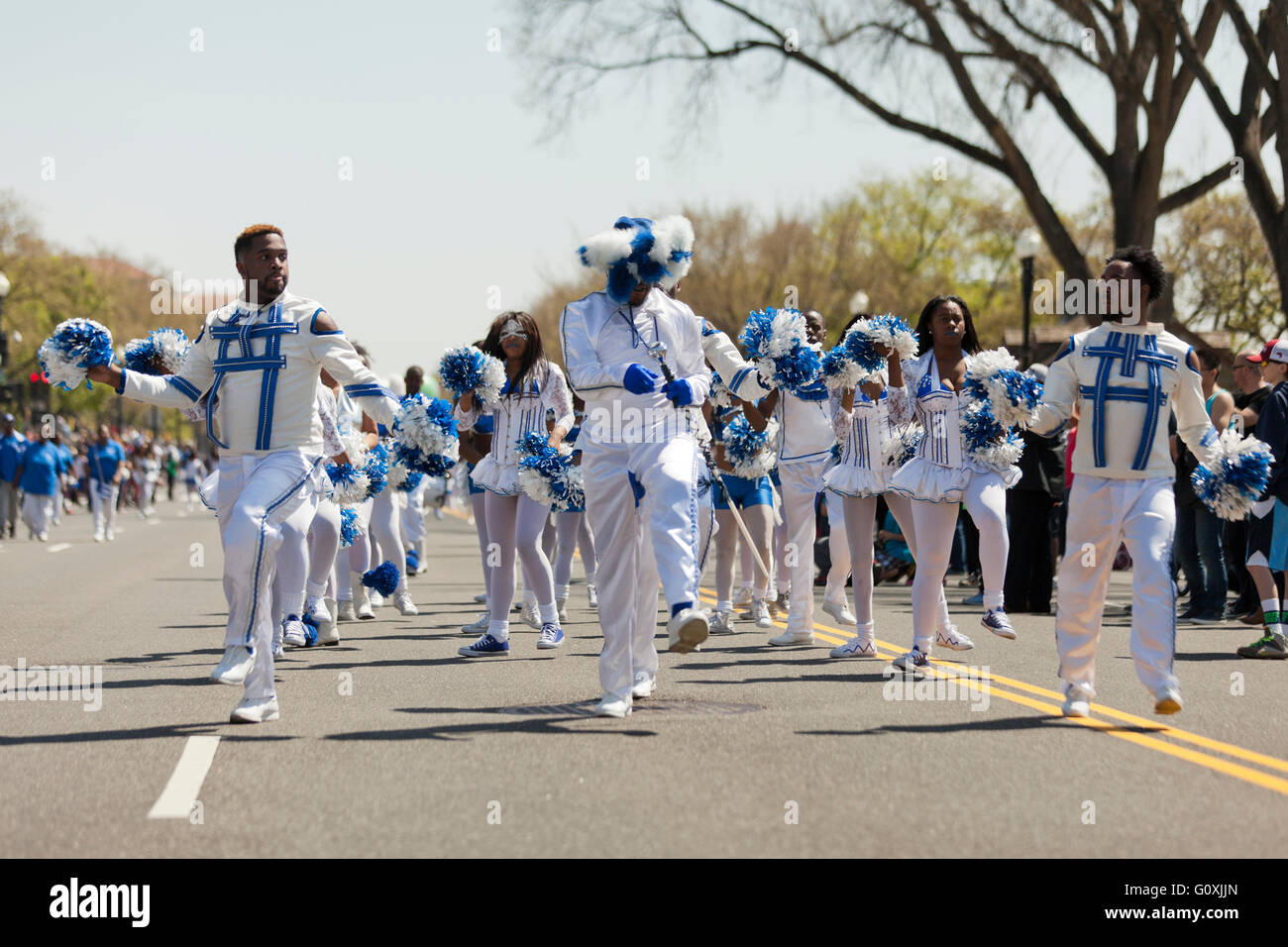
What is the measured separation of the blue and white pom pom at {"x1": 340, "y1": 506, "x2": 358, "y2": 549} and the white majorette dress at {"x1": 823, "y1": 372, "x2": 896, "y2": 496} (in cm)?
360

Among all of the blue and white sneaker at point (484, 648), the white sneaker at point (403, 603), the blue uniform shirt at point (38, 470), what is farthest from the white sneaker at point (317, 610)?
the blue uniform shirt at point (38, 470)

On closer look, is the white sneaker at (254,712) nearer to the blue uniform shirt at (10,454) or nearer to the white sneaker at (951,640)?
the white sneaker at (951,640)

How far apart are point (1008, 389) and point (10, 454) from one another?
1076 inches

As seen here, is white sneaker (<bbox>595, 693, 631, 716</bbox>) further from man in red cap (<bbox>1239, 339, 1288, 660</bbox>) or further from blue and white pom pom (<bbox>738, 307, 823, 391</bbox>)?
man in red cap (<bbox>1239, 339, 1288, 660</bbox>)

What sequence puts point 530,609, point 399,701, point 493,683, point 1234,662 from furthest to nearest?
point 530,609, point 1234,662, point 493,683, point 399,701

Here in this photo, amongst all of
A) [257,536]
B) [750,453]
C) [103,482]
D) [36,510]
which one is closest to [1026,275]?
[103,482]

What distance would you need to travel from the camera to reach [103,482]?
101 ft

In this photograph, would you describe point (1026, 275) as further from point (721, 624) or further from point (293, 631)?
point (293, 631)

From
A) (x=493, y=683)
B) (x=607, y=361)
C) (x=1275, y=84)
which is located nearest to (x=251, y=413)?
(x=607, y=361)

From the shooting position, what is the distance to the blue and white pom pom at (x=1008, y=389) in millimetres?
8422

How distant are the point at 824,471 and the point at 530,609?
2633mm
